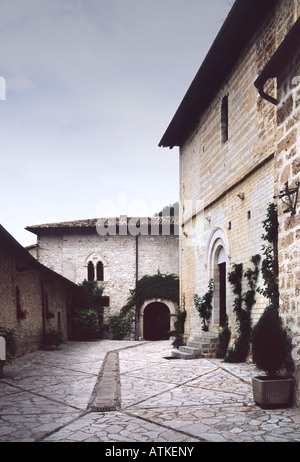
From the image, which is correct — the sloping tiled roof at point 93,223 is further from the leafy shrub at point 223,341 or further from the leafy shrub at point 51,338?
the leafy shrub at point 223,341

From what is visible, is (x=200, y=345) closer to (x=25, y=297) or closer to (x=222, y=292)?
(x=222, y=292)

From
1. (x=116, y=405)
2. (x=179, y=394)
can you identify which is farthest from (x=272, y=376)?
(x=116, y=405)

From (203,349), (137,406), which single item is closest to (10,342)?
(137,406)

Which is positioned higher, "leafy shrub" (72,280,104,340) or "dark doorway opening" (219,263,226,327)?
"dark doorway opening" (219,263,226,327)

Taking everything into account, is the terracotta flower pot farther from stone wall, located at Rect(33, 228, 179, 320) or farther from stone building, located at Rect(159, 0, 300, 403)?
stone wall, located at Rect(33, 228, 179, 320)

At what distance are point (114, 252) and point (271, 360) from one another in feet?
56.4

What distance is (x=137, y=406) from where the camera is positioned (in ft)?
18.1

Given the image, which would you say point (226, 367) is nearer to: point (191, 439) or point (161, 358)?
point (161, 358)

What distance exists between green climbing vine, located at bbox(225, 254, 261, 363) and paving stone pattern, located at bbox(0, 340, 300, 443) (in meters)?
0.49

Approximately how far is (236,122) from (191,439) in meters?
8.25

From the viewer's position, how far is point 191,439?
400 cm

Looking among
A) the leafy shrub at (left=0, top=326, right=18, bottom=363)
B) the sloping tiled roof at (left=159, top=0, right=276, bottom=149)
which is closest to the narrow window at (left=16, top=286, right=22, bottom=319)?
the leafy shrub at (left=0, top=326, right=18, bottom=363)

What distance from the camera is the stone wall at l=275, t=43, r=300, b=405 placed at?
5.14 meters

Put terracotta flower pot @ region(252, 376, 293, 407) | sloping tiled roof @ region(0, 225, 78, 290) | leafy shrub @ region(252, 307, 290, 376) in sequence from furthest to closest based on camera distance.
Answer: sloping tiled roof @ region(0, 225, 78, 290) < leafy shrub @ region(252, 307, 290, 376) < terracotta flower pot @ region(252, 376, 293, 407)
